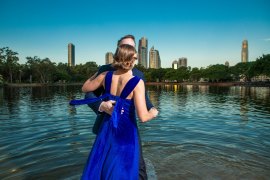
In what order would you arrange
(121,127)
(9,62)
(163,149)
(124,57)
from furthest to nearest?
(9,62) < (163,149) < (121,127) < (124,57)

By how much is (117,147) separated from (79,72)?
143951 mm

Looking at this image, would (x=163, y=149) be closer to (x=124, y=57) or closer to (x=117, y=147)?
(x=117, y=147)

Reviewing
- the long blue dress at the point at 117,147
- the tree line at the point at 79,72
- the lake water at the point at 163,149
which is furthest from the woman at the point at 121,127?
the tree line at the point at 79,72

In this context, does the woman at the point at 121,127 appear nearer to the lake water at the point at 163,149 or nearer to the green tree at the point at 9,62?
the lake water at the point at 163,149

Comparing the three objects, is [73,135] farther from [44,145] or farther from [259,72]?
[259,72]

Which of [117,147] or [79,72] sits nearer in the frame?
[117,147]

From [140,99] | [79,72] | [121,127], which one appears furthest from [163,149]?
[79,72]

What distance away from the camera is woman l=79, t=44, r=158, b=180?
249 cm

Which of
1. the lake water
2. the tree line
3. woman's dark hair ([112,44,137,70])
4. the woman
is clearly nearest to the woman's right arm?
the woman

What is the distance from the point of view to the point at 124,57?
2434 millimetres

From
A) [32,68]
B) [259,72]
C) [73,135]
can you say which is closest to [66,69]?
[32,68]

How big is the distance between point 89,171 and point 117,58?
1176 mm

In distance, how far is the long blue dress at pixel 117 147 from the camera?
8.21 ft

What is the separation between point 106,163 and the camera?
2.53 m
